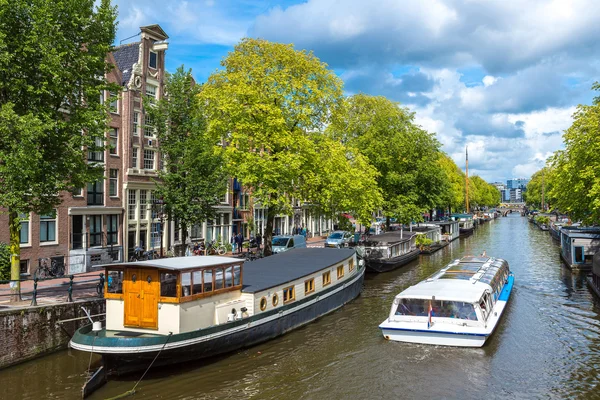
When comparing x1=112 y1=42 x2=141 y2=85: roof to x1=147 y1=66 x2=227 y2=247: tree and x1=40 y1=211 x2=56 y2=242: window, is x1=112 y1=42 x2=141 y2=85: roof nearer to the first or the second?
x1=147 y1=66 x2=227 y2=247: tree

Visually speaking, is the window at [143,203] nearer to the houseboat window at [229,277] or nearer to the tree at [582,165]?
the houseboat window at [229,277]

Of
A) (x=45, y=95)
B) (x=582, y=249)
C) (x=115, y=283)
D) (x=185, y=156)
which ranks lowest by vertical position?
(x=582, y=249)

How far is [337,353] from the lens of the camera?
1911 cm

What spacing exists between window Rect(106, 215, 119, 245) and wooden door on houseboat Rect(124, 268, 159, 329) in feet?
65.1

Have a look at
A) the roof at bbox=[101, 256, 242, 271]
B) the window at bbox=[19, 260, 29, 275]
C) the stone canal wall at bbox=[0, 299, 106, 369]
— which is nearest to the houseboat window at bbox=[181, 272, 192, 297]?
the roof at bbox=[101, 256, 242, 271]

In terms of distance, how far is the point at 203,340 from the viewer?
16953 mm

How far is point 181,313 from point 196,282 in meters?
1.27

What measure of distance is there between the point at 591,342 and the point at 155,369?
17464 millimetres

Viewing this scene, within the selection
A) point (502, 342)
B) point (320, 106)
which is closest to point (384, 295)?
point (502, 342)

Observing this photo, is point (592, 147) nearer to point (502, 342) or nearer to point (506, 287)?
point (506, 287)

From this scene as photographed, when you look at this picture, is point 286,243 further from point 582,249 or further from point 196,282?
point 196,282

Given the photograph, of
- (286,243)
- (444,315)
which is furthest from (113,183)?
(444,315)

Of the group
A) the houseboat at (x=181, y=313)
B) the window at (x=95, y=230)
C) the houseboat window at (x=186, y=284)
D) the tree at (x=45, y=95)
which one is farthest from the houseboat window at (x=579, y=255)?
the window at (x=95, y=230)

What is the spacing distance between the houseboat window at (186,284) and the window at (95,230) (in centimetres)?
1988
